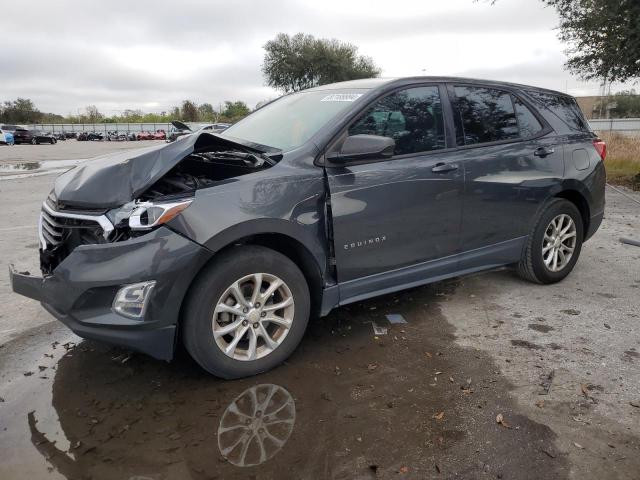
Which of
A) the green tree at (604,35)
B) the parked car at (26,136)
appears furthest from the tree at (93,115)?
the green tree at (604,35)

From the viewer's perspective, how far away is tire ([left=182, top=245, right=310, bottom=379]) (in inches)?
114

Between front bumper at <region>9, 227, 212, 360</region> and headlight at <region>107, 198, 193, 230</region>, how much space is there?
6cm

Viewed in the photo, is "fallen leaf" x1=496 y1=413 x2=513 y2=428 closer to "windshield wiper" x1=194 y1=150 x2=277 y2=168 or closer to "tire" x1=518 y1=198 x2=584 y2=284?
"windshield wiper" x1=194 y1=150 x2=277 y2=168

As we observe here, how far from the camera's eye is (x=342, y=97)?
3.76m

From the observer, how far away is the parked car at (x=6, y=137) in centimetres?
4074

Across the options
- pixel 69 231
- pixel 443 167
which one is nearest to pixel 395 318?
pixel 443 167

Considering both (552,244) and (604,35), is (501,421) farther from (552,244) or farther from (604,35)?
(604,35)

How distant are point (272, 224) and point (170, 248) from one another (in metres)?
0.61

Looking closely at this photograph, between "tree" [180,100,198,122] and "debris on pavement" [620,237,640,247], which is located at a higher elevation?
"tree" [180,100,198,122]

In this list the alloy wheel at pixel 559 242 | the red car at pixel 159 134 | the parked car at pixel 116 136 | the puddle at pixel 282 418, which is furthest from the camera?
the parked car at pixel 116 136

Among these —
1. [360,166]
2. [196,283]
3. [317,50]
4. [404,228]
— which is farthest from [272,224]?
[317,50]

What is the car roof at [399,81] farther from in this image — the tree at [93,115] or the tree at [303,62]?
the tree at [93,115]

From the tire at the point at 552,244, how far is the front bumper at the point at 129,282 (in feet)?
10.1

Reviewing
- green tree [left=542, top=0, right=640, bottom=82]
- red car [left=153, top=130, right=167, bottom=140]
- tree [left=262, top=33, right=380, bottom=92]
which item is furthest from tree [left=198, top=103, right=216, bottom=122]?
green tree [left=542, top=0, right=640, bottom=82]
